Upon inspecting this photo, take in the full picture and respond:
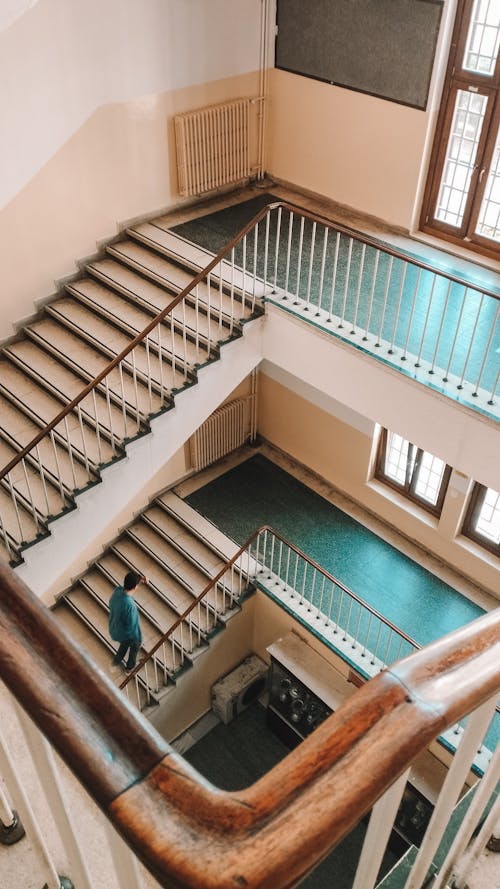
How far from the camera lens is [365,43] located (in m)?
9.03

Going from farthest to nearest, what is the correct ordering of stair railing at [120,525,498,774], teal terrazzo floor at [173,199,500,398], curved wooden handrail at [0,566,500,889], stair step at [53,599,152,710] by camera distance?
stair step at [53,599,152,710]
stair railing at [120,525,498,774]
teal terrazzo floor at [173,199,500,398]
curved wooden handrail at [0,566,500,889]

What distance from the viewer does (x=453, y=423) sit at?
698cm

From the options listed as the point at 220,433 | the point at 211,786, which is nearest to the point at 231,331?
the point at 220,433

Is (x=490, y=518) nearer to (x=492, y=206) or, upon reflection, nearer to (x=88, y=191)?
(x=492, y=206)

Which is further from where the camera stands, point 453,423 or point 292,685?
point 292,685

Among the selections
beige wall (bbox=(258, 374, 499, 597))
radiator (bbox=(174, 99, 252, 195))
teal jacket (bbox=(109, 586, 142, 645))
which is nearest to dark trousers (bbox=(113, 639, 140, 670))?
teal jacket (bbox=(109, 586, 142, 645))

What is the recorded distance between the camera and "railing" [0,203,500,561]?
7.19 m

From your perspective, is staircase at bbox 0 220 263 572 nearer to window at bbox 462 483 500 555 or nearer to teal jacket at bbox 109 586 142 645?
teal jacket at bbox 109 586 142 645

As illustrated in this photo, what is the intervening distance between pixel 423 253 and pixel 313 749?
30.0ft

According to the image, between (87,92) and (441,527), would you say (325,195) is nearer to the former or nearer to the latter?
(87,92)

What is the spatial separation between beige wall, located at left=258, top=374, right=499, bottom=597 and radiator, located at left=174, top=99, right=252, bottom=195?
3.11m

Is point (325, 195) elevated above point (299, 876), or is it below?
below

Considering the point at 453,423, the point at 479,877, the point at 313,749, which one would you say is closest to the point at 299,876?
the point at 313,749

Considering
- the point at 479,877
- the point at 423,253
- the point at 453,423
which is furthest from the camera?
the point at 423,253
